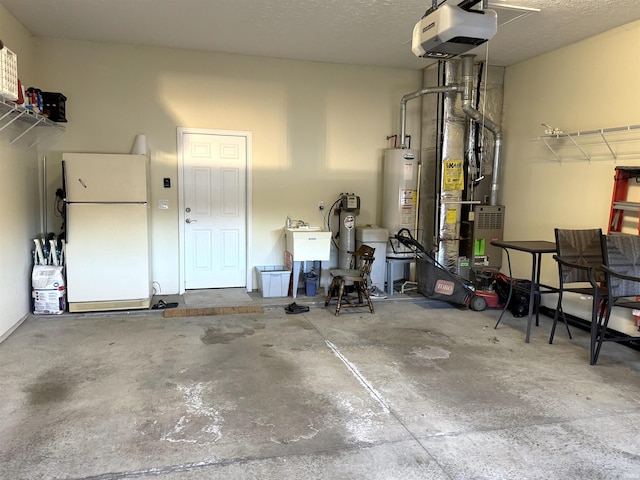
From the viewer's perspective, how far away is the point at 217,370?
139 inches

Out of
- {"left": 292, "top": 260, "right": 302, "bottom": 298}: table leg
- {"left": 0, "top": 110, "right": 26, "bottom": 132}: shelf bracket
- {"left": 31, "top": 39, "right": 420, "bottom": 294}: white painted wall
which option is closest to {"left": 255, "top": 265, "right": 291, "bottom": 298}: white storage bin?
{"left": 292, "top": 260, "right": 302, "bottom": 298}: table leg

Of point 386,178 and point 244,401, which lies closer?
point 244,401

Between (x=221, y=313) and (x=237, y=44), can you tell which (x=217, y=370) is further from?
(x=237, y=44)

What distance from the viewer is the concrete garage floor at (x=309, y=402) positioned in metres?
2.37

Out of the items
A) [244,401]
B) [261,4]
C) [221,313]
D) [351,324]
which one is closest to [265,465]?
[244,401]

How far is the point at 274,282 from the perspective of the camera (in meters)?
5.62

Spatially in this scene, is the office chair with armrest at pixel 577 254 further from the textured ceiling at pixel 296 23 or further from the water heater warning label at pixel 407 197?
the water heater warning label at pixel 407 197

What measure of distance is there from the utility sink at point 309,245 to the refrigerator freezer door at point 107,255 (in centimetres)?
165

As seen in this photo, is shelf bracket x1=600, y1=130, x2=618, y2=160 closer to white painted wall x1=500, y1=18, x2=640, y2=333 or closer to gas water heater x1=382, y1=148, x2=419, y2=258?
white painted wall x1=500, y1=18, x2=640, y2=333

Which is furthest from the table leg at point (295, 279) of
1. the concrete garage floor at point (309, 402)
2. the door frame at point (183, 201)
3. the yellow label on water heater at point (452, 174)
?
the yellow label on water heater at point (452, 174)

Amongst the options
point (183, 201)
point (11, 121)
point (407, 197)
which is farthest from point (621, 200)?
point (11, 121)

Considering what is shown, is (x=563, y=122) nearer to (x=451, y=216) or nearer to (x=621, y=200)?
(x=621, y=200)

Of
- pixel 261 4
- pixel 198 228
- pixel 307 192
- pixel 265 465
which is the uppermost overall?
pixel 261 4

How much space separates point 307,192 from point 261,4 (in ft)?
8.24
